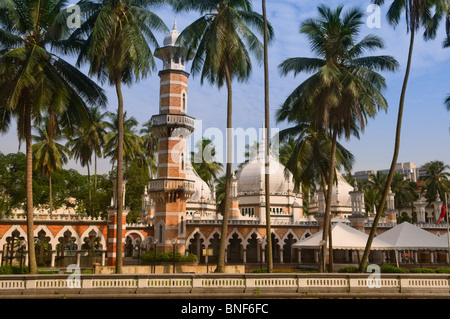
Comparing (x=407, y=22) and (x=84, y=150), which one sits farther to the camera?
(x=84, y=150)

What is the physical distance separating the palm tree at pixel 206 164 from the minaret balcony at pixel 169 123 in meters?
33.5

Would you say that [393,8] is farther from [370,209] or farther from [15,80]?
[370,209]

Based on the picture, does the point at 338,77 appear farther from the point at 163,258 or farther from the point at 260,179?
the point at 260,179

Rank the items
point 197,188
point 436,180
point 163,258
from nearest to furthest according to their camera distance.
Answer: point 163,258, point 197,188, point 436,180

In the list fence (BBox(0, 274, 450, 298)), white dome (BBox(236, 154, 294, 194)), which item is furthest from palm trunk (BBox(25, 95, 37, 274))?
white dome (BBox(236, 154, 294, 194))

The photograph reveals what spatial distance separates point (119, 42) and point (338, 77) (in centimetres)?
1176

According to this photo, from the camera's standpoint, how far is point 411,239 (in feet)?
95.6

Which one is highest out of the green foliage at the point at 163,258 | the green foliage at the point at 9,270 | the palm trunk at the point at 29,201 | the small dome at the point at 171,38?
the small dome at the point at 171,38

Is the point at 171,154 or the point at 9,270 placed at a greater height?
the point at 171,154

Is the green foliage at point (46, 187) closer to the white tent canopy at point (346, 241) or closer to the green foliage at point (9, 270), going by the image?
the green foliage at point (9, 270)

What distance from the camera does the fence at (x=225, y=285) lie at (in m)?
18.3

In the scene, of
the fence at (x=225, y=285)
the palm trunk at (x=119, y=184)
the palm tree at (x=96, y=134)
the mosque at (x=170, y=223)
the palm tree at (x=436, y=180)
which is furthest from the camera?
the palm tree at (x=436, y=180)

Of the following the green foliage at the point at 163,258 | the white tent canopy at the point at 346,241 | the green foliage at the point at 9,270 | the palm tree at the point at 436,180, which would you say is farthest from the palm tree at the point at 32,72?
the palm tree at the point at 436,180

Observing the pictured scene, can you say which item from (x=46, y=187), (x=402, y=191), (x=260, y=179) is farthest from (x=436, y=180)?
(x=46, y=187)
